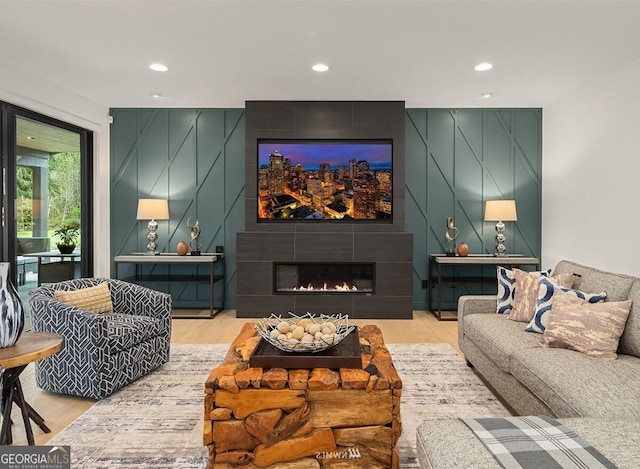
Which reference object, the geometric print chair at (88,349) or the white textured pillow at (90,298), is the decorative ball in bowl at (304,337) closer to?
the geometric print chair at (88,349)

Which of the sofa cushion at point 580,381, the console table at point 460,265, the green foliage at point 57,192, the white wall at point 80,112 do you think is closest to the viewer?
the sofa cushion at point 580,381

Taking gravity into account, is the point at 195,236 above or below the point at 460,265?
above

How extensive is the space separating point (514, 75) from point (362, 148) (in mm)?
1764

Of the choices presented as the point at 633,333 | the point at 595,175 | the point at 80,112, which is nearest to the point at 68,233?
the point at 80,112

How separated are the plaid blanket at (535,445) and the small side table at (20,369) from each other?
198cm

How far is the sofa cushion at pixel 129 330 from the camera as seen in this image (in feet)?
9.20

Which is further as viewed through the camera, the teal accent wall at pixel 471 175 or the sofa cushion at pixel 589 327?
the teal accent wall at pixel 471 175

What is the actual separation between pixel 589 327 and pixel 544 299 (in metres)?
0.44

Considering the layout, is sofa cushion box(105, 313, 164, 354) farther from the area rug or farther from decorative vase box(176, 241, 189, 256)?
decorative vase box(176, 241, 189, 256)

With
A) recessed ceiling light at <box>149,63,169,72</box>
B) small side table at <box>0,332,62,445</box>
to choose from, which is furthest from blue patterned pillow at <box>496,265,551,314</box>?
recessed ceiling light at <box>149,63,169,72</box>

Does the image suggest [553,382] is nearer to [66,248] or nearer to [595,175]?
[595,175]

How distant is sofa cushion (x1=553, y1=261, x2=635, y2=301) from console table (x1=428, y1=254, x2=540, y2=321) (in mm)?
1690

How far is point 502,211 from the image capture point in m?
5.11

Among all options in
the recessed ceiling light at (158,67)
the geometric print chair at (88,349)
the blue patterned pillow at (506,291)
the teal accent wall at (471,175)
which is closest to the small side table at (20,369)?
the geometric print chair at (88,349)
